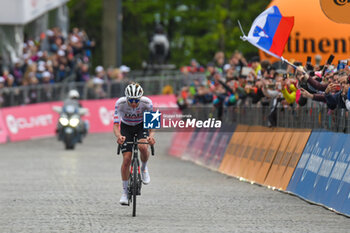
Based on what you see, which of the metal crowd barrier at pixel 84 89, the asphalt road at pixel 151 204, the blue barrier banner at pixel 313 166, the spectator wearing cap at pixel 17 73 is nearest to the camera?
the asphalt road at pixel 151 204

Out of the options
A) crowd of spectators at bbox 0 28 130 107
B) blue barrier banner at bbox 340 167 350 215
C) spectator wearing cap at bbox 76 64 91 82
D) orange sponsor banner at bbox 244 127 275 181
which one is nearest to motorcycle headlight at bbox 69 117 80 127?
crowd of spectators at bbox 0 28 130 107

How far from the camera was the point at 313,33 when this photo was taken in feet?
61.4

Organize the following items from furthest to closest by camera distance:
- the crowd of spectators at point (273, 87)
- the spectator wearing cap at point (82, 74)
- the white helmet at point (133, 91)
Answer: the spectator wearing cap at point (82, 74) → the crowd of spectators at point (273, 87) → the white helmet at point (133, 91)

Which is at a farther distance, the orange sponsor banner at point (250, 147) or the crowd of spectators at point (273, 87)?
the orange sponsor banner at point (250, 147)

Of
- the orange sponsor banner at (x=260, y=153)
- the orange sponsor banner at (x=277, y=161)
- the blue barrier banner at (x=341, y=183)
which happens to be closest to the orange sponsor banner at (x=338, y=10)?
the orange sponsor banner at (x=277, y=161)

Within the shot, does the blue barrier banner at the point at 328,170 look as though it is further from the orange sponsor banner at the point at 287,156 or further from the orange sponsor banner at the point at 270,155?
the orange sponsor banner at the point at 270,155

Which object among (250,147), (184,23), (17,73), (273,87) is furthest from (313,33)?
(184,23)

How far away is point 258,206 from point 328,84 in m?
2.05

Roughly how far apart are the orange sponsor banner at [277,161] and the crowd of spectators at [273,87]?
0.55 meters

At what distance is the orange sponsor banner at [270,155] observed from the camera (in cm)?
1800

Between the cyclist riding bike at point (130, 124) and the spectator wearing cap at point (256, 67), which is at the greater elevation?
the spectator wearing cap at point (256, 67)

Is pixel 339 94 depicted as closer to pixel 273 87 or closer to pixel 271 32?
pixel 271 32

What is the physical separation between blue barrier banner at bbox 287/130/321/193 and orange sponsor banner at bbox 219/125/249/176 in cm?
385

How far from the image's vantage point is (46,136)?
36.0m
